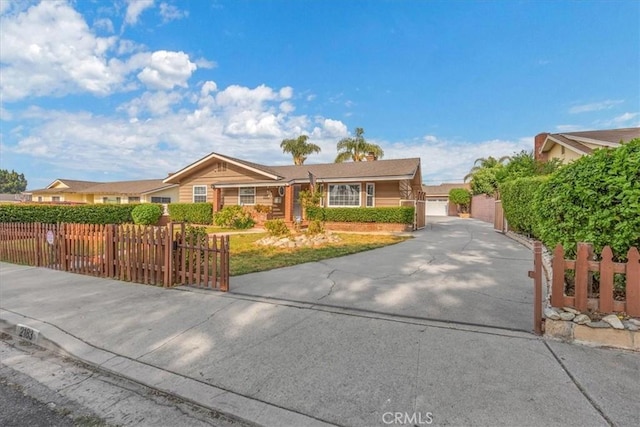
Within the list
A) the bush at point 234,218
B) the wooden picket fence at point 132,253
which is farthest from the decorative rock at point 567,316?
the bush at point 234,218

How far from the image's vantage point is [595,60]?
1273cm

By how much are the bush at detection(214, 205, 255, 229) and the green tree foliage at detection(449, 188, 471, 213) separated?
1196 inches

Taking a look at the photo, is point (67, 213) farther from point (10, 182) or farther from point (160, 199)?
point (10, 182)

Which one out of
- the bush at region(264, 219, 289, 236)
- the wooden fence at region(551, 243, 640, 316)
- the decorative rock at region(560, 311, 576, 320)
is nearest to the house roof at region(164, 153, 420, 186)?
the bush at region(264, 219, 289, 236)

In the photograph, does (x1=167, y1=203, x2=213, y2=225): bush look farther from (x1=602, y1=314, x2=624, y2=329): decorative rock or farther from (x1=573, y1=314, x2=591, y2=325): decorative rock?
(x1=602, y1=314, x2=624, y2=329): decorative rock

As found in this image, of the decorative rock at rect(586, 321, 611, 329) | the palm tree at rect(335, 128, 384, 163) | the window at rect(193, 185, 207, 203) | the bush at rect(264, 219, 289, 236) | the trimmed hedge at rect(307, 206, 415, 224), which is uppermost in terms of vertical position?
the palm tree at rect(335, 128, 384, 163)

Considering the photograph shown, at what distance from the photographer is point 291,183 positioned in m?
19.3

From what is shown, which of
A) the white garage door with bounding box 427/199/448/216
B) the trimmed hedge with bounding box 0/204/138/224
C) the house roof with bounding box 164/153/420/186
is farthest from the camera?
the white garage door with bounding box 427/199/448/216

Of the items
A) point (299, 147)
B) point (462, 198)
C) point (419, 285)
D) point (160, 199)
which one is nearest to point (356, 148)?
point (299, 147)

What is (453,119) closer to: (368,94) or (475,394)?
(368,94)

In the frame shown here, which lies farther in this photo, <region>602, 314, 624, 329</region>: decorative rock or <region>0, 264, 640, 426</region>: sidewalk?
<region>602, 314, 624, 329</region>: decorative rock

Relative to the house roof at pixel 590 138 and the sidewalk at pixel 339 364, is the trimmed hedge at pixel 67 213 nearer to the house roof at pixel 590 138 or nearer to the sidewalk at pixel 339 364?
the sidewalk at pixel 339 364

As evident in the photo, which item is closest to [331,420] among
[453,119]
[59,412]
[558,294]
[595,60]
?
[59,412]

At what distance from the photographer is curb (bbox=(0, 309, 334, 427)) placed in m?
2.33
